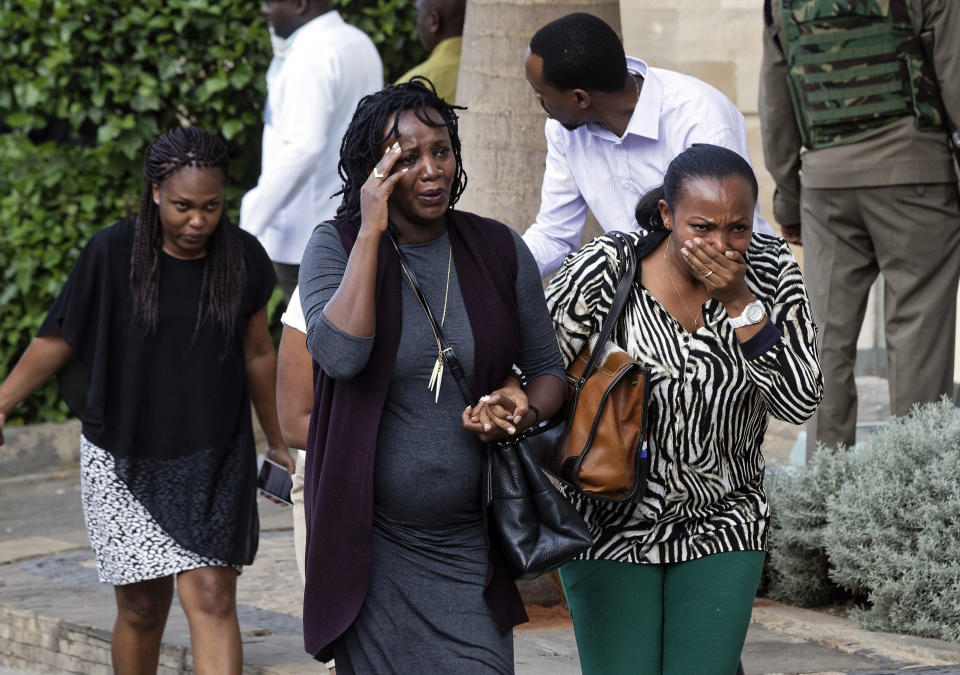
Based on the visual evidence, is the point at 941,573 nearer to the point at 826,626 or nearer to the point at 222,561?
the point at 826,626

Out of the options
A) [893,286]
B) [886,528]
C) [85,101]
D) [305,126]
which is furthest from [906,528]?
[85,101]

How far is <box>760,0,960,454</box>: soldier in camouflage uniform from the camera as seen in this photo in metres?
6.15

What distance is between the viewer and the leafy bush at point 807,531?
5789mm

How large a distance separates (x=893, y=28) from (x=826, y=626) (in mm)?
2356

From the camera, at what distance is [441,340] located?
137 inches

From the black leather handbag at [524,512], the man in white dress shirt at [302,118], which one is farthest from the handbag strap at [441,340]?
the man in white dress shirt at [302,118]

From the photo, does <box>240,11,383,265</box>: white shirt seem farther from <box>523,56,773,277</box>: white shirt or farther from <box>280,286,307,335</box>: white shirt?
<box>280,286,307,335</box>: white shirt

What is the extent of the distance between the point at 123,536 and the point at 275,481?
52cm

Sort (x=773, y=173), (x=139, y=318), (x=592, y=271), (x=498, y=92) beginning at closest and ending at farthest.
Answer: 1. (x=592, y=271)
2. (x=139, y=318)
3. (x=498, y=92)
4. (x=773, y=173)

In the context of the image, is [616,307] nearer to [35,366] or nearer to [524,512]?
[524,512]

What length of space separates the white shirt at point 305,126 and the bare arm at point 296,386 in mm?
2832

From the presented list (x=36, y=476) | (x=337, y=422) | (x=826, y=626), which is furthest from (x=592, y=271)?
(x=36, y=476)

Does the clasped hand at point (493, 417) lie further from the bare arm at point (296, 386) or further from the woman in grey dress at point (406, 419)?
the bare arm at point (296, 386)

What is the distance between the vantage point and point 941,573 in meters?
5.21
